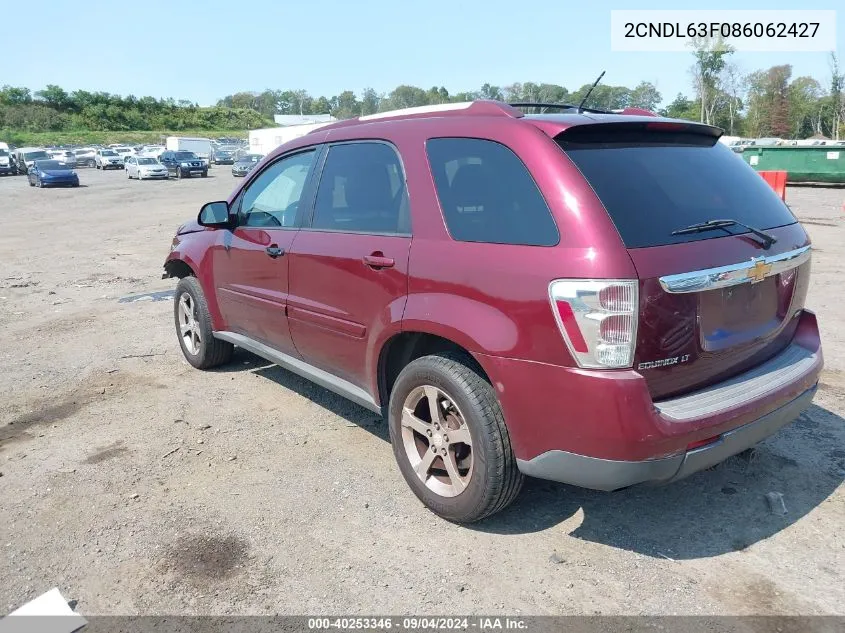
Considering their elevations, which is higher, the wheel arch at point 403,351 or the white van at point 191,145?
the white van at point 191,145

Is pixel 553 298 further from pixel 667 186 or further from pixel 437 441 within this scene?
pixel 437 441

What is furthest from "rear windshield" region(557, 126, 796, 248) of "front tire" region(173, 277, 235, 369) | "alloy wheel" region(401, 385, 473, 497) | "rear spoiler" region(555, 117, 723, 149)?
"front tire" region(173, 277, 235, 369)

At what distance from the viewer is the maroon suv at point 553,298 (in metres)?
2.54

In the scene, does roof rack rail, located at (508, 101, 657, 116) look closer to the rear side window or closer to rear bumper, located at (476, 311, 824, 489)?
the rear side window

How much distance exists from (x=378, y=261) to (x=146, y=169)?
40427 mm

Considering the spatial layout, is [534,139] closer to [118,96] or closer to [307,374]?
[307,374]

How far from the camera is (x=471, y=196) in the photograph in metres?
3.06

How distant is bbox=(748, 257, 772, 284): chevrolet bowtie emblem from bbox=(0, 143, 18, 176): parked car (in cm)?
5340

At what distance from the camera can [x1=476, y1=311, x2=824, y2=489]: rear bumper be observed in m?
2.51

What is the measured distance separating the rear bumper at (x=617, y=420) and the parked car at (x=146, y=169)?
41.1m

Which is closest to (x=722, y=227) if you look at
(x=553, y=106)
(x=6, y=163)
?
(x=553, y=106)

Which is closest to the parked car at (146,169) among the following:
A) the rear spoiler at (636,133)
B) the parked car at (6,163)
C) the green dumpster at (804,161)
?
the parked car at (6,163)

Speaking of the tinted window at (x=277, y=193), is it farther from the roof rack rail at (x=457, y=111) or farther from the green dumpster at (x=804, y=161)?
the green dumpster at (x=804, y=161)

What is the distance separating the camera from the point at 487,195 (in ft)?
9.78
